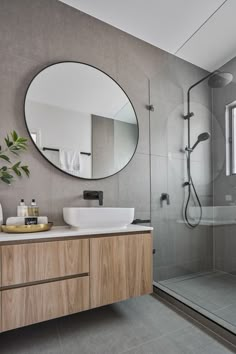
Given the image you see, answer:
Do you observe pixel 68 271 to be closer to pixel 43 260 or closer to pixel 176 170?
pixel 43 260

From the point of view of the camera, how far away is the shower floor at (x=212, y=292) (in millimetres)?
→ 1445

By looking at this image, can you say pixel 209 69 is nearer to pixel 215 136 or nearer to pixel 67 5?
pixel 215 136

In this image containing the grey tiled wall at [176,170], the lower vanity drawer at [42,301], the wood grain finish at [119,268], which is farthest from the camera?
the grey tiled wall at [176,170]

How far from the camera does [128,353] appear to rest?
3.78ft

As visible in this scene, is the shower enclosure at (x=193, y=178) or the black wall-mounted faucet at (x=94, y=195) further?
the shower enclosure at (x=193, y=178)

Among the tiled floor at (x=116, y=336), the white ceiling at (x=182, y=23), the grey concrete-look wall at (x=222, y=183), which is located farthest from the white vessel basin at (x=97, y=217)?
the white ceiling at (x=182, y=23)

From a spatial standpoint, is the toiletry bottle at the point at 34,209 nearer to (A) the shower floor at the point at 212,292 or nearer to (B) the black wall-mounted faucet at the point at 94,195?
(B) the black wall-mounted faucet at the point at 94,195

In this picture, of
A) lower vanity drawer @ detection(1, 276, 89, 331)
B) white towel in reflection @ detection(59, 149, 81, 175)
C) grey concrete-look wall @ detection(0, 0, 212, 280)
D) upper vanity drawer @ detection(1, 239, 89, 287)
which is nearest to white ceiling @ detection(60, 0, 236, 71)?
Result: grey concrete-look wall @ detection(0, 0, 212, 280)

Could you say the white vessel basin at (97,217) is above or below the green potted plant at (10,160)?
below

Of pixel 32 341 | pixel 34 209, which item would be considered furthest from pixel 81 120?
pixel 32 341

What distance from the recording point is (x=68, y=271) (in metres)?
1.25

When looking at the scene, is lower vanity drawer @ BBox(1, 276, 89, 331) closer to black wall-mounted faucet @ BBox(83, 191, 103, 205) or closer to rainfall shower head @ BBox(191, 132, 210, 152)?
black wall-mounted faucet @ BBox(83, 191, 103, 205)

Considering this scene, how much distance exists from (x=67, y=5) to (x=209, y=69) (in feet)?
4.93

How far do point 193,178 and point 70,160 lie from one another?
1272 millimetres
